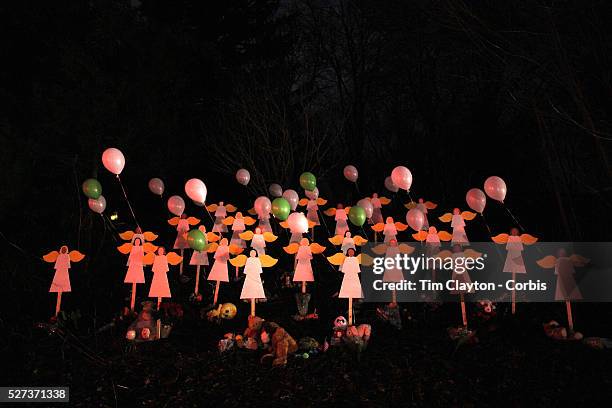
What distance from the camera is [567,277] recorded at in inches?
206

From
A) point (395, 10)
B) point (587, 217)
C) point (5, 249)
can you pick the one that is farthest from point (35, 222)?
point (587, 217)

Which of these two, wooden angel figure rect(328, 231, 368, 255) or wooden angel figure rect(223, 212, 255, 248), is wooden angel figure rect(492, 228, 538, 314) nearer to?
wooden angel figure rect(328, 231, 368, 255)

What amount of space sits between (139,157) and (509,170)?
8.60m

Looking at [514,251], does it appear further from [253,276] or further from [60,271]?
[60,271]

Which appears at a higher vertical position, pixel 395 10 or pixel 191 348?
pixel 395 10

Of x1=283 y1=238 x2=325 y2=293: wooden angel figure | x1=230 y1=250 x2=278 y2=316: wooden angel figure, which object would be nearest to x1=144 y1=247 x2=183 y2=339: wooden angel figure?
x1=230 y1=250 x2=278 y2=316: wooden angel figure

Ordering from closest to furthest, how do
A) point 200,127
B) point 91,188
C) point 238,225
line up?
point 91,188 → point 238,225 → point 200,127

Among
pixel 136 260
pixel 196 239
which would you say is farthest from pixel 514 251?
pixel 136 260

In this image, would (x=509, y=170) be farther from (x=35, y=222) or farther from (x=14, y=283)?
(x=35, y=222)

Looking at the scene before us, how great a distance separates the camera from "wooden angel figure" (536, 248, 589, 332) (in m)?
5.20

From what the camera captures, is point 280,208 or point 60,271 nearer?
point 60,271

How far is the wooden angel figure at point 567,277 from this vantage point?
5199 mm

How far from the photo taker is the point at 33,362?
16.2ft

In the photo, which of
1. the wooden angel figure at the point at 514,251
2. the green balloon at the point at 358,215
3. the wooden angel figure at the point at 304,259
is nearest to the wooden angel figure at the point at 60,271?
the wooden angel figure at the point at 304,259
